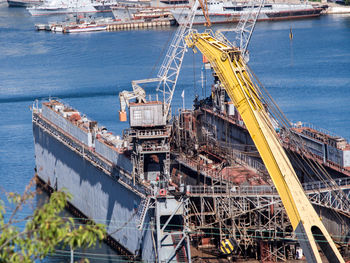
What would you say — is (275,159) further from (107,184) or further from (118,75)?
(118,75)

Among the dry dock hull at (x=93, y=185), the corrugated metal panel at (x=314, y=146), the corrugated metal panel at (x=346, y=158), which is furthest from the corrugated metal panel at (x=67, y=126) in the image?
the corrugated metal panel at (x=346, y=158)

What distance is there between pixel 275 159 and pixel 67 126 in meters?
35.5

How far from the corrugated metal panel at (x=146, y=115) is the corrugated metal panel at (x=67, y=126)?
14.0 metres

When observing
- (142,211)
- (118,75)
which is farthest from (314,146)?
(118,75)

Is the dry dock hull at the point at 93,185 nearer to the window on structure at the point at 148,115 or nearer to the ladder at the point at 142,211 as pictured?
the ladder at the point at 142,211

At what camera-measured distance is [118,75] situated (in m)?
132

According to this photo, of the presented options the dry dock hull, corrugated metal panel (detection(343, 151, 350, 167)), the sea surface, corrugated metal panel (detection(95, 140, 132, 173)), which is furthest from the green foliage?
corrugated metal panel (detection(343, 151, 350, 167))

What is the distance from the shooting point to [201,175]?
216ft

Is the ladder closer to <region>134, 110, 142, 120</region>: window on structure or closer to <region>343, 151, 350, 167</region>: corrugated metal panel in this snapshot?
<region>134, 110, 142, 120</region>: window on structure

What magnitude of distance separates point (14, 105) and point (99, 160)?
52584 millimetres

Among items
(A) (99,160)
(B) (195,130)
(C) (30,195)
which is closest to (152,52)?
(B) (195,130)

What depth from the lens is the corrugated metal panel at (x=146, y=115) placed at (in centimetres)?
5622

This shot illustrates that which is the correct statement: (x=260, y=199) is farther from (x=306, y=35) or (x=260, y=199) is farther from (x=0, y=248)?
(x=306, y=35)

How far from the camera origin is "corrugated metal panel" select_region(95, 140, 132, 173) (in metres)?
59.6
